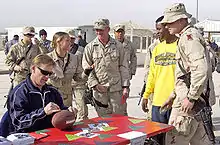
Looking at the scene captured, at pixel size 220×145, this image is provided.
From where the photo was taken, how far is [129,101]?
966 cm

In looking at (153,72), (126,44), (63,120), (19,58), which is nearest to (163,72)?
(153,72)

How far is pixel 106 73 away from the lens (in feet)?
18.2

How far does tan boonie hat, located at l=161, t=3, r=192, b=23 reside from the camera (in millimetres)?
3750

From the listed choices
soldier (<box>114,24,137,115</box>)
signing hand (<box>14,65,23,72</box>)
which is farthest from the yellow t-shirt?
soldier (<box>114,24,137,115</box>)

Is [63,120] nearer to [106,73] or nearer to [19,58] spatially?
[106,73]

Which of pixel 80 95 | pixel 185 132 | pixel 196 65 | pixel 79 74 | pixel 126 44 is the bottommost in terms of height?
pixel 80 95

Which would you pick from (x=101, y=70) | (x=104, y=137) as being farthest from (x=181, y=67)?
(x=101, y=70)

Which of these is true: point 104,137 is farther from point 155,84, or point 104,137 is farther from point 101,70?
point 101,70

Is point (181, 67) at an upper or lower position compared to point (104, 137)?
upper

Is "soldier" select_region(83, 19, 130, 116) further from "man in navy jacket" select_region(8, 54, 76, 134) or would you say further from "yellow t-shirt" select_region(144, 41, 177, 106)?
"man in navy jacket" select_region(8, 54, 76, 134)

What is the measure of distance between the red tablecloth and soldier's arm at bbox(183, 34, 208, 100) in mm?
480

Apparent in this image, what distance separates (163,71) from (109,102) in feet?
4.56

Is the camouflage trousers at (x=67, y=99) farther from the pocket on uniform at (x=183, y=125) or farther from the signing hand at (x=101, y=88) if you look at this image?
the pocket on uniform at (x=183, y=125)

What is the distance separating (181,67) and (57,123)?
4.08 feet
